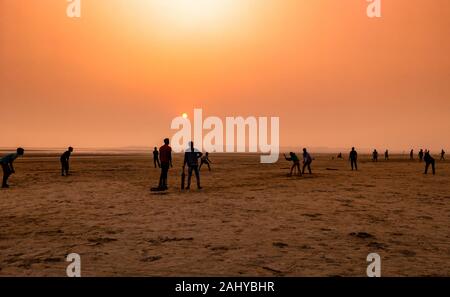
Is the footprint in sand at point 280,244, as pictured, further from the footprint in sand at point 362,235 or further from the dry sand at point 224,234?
the footprint in sand at point 362,235

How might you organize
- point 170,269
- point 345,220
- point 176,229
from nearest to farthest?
1. point 170,269
2. point 176,229
3. point 345,220

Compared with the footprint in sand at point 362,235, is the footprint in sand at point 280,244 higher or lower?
higher

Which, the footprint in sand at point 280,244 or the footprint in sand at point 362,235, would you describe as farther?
the footprint in sand at point 362,235

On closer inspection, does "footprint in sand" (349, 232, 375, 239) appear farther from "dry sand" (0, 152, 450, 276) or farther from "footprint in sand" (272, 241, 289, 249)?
"footprint in sand" (272, 241, 289, 249)

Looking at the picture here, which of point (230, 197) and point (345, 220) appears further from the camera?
point (230, 197)

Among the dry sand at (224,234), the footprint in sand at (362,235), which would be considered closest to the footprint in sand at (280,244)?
the dry sand at (224,234)

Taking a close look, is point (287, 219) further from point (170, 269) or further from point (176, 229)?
point (170, 269)

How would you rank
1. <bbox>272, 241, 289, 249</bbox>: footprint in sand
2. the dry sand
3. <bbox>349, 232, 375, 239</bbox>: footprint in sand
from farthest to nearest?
1. <bbox>349, 232, 375, 239</bbox>: footprint in sand
2. <bbox>272, 241, 289, 249</bbox>: footprint in sand
3. the dry sand

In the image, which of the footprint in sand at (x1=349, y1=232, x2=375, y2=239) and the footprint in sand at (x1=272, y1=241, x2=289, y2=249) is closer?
the footprint in sand at (x1=272, y1=241, x2=289, y2=249)

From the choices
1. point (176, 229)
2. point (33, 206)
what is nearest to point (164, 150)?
point (33, 206)

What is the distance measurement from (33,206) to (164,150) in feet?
18.2

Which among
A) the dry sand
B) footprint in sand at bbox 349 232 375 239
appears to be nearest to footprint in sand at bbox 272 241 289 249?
the dry sand

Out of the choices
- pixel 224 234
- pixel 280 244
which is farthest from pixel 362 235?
pixel 224 234

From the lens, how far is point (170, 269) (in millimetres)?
5578
